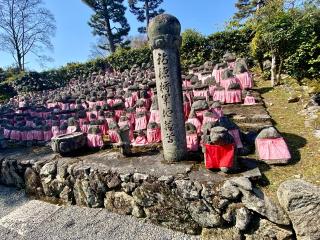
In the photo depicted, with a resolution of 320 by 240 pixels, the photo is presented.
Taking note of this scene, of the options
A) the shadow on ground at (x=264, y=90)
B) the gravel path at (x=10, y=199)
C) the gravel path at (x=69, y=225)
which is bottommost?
the gravel path at (x=69, y=225)

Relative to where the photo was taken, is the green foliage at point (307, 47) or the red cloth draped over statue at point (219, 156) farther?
the green foliage at point (307, 47)

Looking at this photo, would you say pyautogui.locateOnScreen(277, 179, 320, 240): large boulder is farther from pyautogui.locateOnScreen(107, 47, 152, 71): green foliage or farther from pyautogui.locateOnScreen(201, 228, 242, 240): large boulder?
pyautogui.locateOnScreen(107, 47, 152, 71): green foliage

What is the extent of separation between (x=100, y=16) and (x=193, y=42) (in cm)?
1453

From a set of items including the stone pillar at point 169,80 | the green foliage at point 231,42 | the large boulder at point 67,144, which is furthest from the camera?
the green foliage at point 231,42

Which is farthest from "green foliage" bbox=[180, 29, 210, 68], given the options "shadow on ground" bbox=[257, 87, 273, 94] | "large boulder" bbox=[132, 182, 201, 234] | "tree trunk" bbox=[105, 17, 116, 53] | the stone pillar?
"tree trunk" bbox=[105, 17, 116, 53]

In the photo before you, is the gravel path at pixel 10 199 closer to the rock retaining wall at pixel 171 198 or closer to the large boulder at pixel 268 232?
the rock retaining wall at pixel 171 198

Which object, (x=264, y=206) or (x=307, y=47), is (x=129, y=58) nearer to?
(x=307, y=47)

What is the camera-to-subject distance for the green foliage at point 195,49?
16.2 metres

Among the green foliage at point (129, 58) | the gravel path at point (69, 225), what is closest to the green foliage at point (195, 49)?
the green foliage at point (129, 58)

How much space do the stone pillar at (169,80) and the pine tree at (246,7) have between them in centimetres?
2061

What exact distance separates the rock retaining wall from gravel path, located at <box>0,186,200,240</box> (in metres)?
0.17

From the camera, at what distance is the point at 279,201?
3.67 metres

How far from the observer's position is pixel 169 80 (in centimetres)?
487

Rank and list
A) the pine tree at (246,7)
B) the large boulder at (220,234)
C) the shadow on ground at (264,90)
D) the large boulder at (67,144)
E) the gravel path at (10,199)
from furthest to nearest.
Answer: the pine tree at (246,7), the shadow on ground at (264,90), the large boulder at (67,144), the gravel path at (10,199), the large boulder at (220,234)
